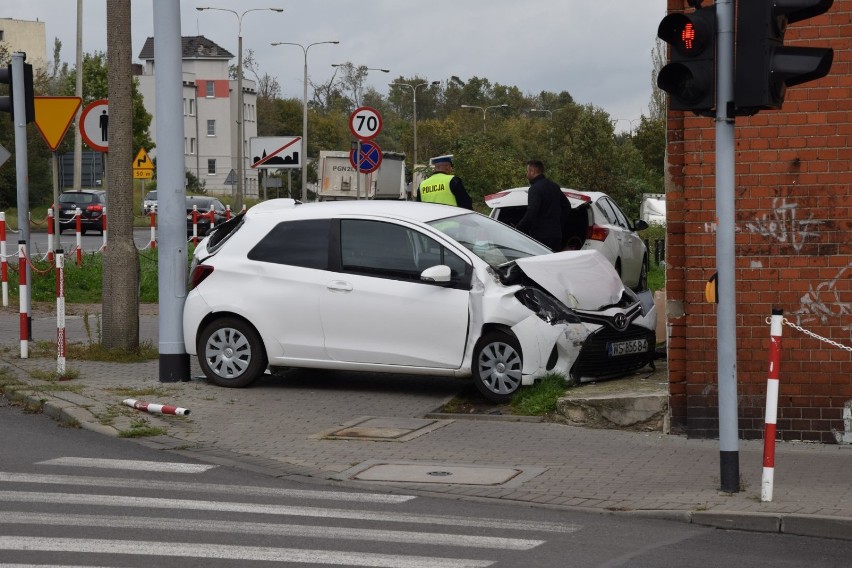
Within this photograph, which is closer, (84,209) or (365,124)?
(365,124)

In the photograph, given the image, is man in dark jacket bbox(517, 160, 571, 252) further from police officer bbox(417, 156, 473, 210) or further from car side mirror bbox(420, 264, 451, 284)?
Result: car side mirror bbox(420, 264, 451, 284)

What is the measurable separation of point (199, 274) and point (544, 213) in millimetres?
5087

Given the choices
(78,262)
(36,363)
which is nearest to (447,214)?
(36,363)

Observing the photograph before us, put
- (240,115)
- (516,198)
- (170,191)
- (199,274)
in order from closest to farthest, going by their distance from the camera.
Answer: (199,274) < (170,191) < (516,198) < (240,115)

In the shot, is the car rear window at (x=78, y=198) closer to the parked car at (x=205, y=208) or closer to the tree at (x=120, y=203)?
the parked car at (x=205, y=208)

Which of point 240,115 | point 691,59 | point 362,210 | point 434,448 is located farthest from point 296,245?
point 240,115

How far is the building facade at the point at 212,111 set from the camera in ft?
399

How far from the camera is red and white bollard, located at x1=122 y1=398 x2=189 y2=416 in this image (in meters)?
11.2

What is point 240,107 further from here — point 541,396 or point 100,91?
point 541,396

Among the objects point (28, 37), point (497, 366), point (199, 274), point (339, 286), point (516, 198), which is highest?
point (28, 37)

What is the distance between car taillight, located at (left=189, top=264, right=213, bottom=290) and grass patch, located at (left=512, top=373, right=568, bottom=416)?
3209mm

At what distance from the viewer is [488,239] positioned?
41.7 ft

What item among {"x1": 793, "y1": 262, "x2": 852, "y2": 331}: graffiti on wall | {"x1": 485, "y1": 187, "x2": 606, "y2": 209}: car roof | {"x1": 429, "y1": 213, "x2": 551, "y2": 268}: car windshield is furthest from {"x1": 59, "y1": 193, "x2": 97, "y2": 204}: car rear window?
{"x1": 793, "y1": 262, "x2": 852, "y2": 331}: graffiti on wall

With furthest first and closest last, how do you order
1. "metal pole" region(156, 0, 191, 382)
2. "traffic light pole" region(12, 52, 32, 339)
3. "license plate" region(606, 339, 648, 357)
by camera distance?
1. "traffic light pole" region(12, 52, 32, 339)
2. "metal pole" region(156, 0, 191, 382)
3. "license plate" region(606, 339, 648, 357)
